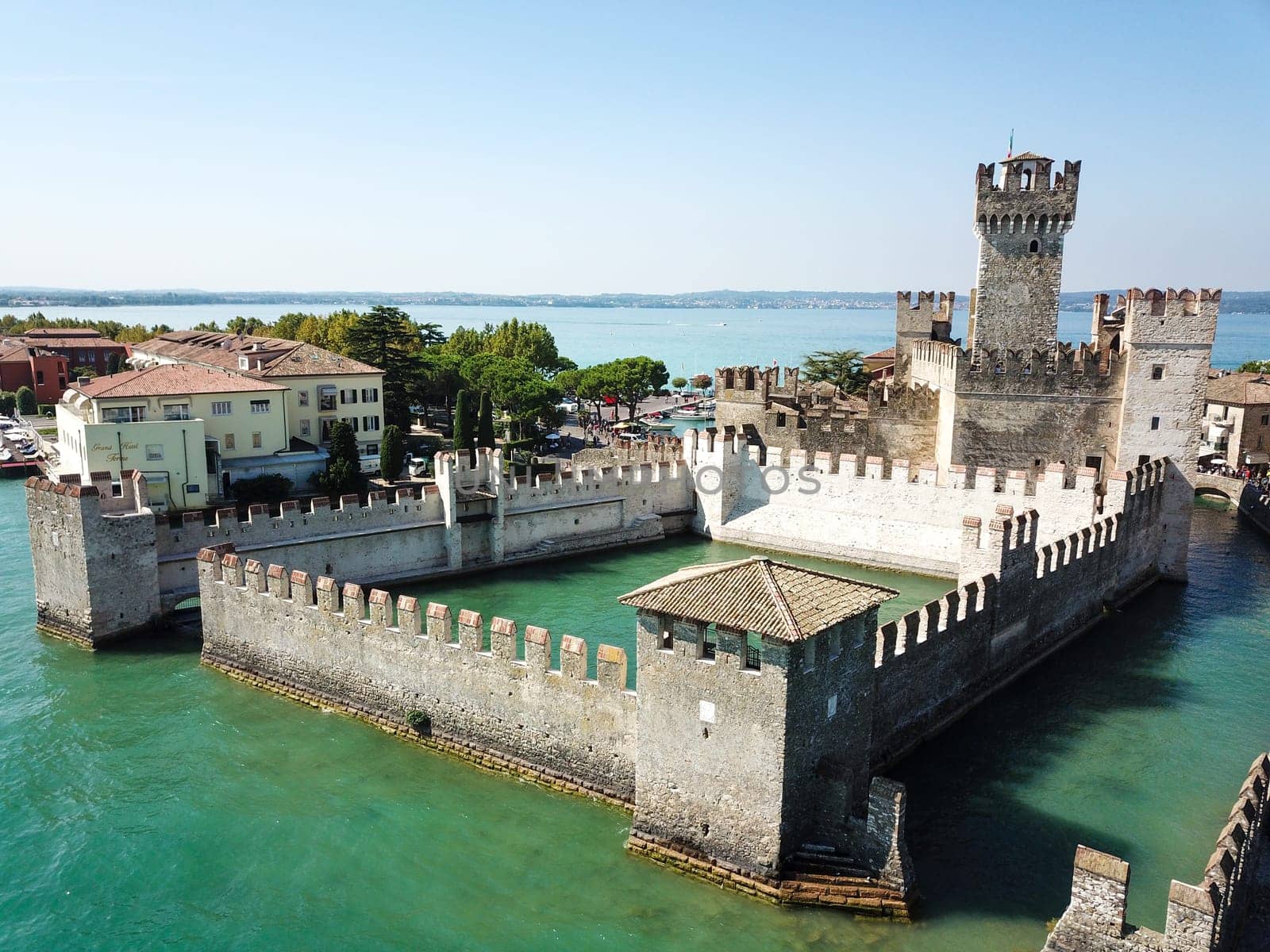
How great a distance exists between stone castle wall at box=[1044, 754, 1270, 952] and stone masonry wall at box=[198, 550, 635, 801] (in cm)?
559

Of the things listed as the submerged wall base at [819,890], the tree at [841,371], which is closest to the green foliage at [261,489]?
the submerged wall base at [819,890]

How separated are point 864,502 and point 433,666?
45.8ft

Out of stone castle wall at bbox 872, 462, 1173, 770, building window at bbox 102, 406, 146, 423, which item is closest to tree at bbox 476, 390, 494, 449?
building window at bbox 102, 406, 146, 423

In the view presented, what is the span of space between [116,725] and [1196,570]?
25.3 meters

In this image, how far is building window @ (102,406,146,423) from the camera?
2966cm

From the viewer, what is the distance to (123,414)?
3003 cm

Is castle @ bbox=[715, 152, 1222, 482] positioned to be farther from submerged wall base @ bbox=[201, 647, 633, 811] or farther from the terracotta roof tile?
submerged wall base @ bbox=[201, 647, 633, 811]

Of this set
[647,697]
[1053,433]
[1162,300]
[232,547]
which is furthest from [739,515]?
[647,697]

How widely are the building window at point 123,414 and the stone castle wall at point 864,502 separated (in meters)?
16.8

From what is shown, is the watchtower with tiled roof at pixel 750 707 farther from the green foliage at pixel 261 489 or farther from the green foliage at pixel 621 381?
the green foliage at pixel 621 381

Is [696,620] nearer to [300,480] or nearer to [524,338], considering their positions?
[300,480]

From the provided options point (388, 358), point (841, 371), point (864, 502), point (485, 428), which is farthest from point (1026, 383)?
point (388, 358)

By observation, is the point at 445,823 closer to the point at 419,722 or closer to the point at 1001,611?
the point at 419,722

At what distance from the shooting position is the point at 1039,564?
18.9m
